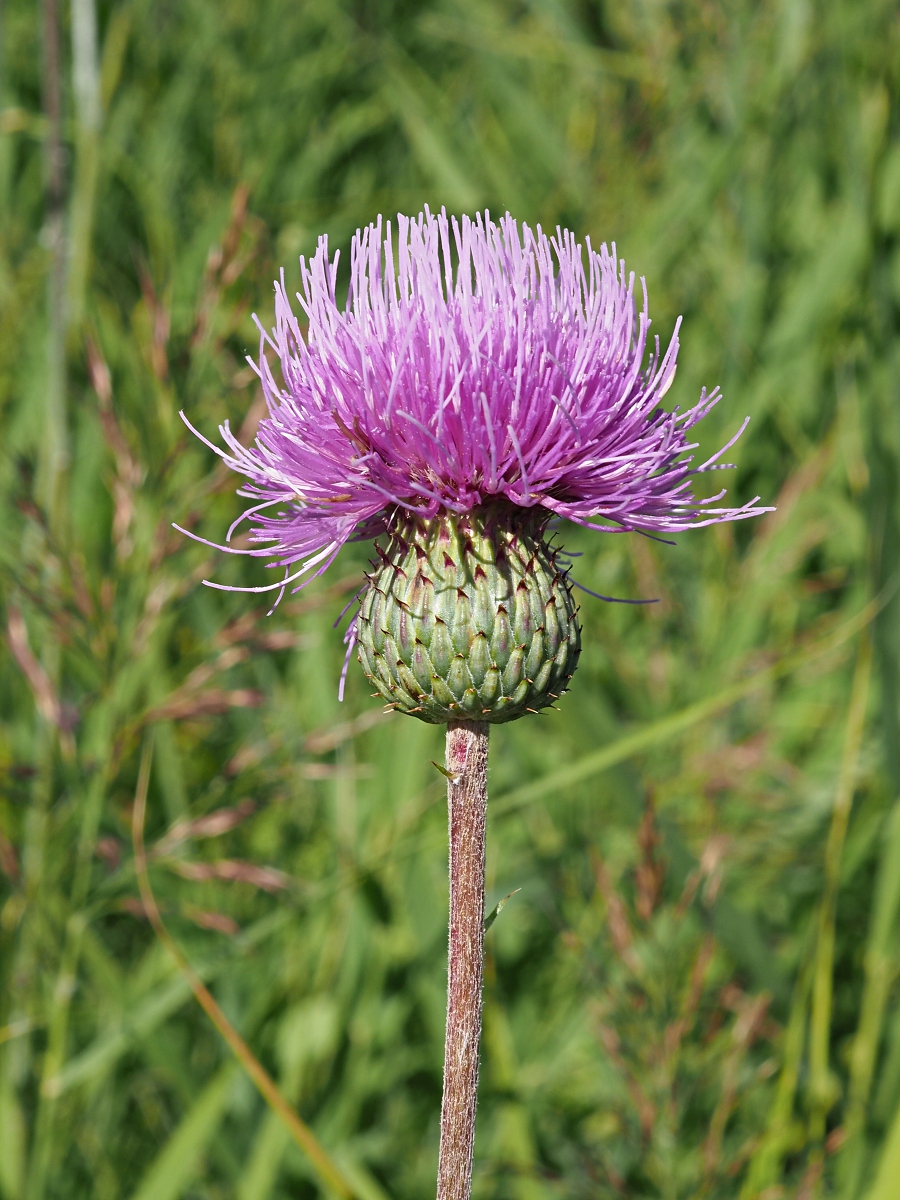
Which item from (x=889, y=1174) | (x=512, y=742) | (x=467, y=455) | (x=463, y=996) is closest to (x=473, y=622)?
(x=467, y=455)

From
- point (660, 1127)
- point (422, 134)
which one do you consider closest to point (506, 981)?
point (660, 1127)

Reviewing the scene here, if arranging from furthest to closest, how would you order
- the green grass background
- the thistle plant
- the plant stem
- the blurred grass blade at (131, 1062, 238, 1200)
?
the green grass background, the blurred grass blade at (131, 1062, 238, 1200), the thistle plant, the plant stem

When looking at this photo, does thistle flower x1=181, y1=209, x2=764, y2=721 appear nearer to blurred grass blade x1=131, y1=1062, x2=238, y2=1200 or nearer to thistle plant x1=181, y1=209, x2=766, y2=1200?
thistle plant x1=181, y1=209, x2=766, y2=1200

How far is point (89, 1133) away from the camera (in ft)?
6.59

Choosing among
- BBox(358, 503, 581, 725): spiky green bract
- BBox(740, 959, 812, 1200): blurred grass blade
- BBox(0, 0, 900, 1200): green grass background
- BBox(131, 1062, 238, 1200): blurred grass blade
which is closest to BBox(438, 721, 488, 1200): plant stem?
BBox(358, 503, 581, 725): spiky green bract

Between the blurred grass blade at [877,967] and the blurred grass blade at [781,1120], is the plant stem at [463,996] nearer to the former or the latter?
the blurred grass blade at [781,1120]

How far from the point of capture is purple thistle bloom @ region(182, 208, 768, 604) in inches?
49.4

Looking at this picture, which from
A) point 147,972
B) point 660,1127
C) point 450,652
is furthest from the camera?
point 147,972

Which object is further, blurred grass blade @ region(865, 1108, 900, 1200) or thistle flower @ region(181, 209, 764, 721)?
blurred grass blade @ region(865, 1108, 900, 1200)

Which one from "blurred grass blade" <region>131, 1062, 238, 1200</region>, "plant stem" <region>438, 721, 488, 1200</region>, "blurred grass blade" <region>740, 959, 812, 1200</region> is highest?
"plant stem" <region>438, 721, 488, 1200</region>

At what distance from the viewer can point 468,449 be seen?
126 centimetres

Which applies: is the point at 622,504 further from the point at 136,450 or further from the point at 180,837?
the point at 136,450

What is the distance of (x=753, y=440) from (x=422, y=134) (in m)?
1.18

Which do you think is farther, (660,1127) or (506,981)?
(506,981)
